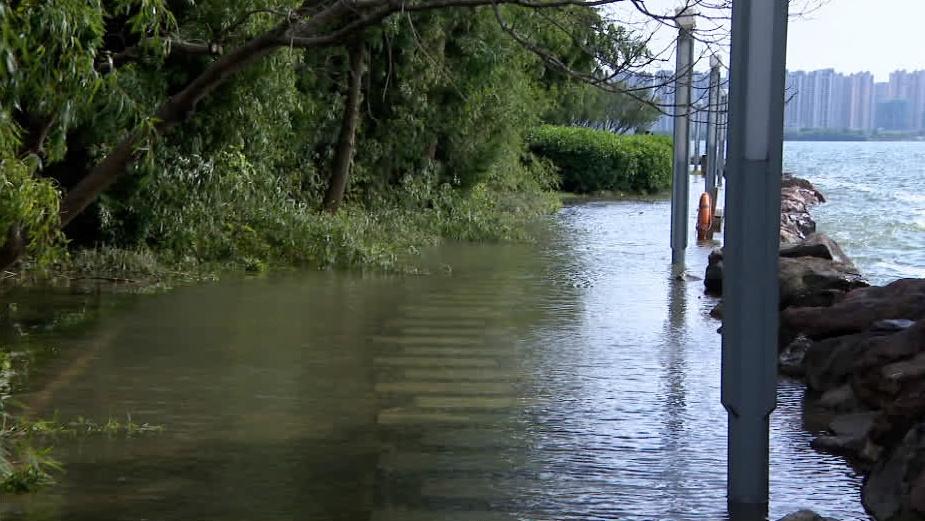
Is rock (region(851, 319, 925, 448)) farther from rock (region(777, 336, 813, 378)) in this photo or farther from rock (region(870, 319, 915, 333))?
rock (region(777, 336, 813, 378))

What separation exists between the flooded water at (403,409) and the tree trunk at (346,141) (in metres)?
6.45

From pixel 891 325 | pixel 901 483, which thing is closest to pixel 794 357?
pixel 891 325

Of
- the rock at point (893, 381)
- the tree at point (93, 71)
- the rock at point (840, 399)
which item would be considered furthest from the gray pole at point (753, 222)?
the rock at point (840, 399)

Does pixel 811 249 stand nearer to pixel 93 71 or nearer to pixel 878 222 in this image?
pixel 93 71

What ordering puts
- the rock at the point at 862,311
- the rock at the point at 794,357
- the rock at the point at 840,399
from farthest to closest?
the rock at the point at 794,357
the rock at the point at 862,311
the rock at the point at 840,399

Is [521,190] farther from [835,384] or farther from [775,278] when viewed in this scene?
[775,278]

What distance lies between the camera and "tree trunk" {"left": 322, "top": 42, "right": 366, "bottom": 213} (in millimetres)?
21766

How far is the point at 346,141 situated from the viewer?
72.7 feet

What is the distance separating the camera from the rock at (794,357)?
1082 centimetres

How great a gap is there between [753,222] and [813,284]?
6524mm

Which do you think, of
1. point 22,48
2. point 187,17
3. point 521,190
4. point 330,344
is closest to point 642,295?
point 330,344

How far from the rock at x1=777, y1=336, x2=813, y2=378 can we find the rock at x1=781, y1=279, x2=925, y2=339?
95 millimetres

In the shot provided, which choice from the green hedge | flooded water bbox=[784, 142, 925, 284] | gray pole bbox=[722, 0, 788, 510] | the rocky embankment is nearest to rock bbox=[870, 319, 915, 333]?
the rocky embankment

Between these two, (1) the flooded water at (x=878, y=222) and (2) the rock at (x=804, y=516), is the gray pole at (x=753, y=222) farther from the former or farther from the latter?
(1) the flooded water at (x=878, y=222)
